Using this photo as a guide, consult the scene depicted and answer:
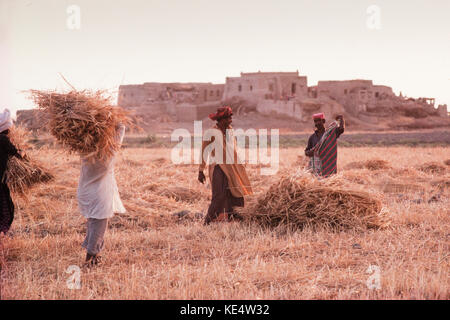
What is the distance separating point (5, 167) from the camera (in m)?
4.98

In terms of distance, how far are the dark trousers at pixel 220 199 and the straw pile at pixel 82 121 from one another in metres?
2.38

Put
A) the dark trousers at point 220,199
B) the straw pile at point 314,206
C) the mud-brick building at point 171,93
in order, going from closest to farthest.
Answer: the straw pile at point 314,206 → the dark trousers at point 220,199 → the mud-brick building at point 171,93

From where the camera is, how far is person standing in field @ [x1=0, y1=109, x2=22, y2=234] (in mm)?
4906

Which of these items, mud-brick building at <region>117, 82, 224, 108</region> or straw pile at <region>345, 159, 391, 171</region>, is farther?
mud-brick building at <region>117, 82, 224, 108</region>

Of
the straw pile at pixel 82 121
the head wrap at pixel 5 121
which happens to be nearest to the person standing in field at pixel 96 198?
the straw pile at pixel 82 121

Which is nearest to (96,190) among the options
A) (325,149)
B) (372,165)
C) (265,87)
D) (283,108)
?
(325,149)

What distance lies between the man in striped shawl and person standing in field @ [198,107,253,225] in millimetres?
1632

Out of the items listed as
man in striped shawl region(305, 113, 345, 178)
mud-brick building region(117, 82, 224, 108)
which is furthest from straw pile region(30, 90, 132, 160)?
mud-brick building region(117, 82, 224, 108)

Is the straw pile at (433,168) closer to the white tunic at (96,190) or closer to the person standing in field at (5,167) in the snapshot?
the white tunic at (96,190)

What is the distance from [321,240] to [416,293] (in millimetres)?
1856

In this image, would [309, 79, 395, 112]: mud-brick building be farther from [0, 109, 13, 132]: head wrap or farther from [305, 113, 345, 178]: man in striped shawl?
[0, 109, 13, 132]: head wrap

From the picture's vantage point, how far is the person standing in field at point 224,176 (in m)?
6.71

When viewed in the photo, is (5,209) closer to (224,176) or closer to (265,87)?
(224,176)

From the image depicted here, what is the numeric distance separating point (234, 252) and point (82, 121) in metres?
2.20
